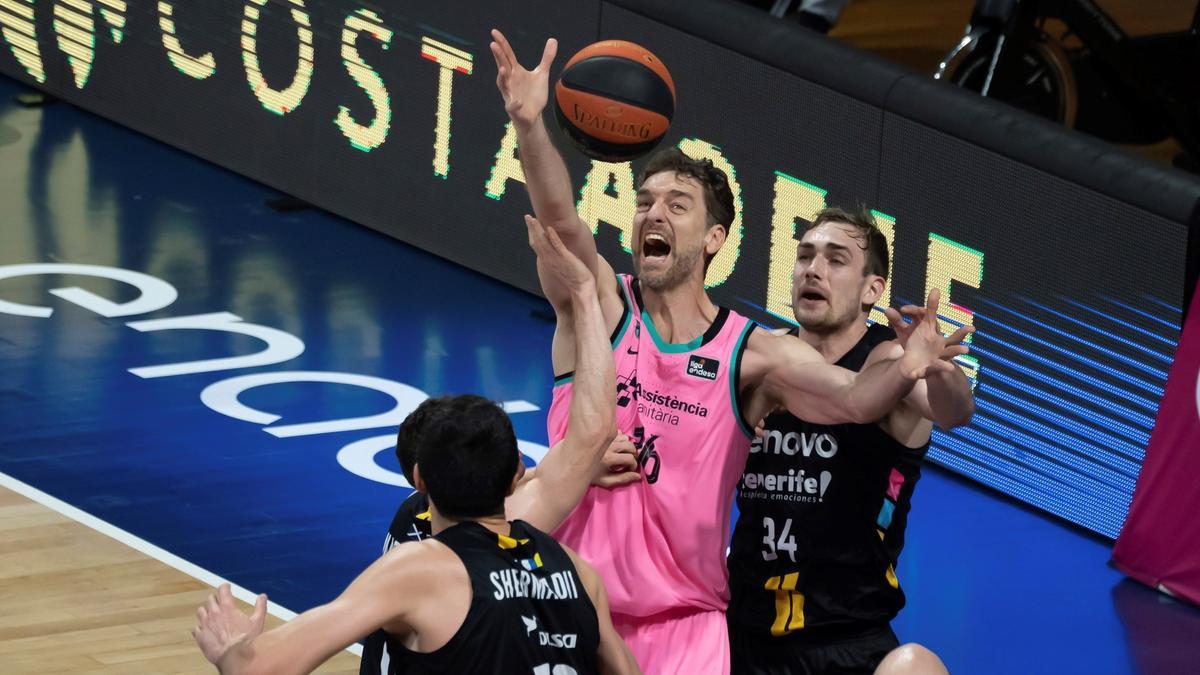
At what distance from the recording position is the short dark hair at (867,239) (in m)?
6.37

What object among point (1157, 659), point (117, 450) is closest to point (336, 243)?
point (117, 450)

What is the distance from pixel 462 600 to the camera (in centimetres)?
456

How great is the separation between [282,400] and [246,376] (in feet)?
1.17

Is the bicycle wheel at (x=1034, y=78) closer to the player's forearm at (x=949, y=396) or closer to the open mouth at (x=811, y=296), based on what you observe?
the open mouth at (x=811, y=296)

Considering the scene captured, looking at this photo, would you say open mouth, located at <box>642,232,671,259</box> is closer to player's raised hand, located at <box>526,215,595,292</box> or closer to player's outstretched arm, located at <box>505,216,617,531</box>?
player's raised hand, located at <box>526,215,595,292</box>

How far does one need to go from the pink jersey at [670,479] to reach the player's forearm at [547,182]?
37 cm

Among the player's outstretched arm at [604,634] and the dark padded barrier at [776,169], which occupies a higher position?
the dark padded barrier at [776,169]

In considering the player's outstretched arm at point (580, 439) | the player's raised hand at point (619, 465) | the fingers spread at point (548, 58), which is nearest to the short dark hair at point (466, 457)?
the player's outstretched arm at point (580, 439)

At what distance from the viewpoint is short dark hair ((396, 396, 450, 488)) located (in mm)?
4719

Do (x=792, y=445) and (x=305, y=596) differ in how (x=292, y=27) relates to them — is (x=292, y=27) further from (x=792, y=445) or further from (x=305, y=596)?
(x=792, y=445)

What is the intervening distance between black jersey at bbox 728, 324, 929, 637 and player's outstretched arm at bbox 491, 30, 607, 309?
0.85m

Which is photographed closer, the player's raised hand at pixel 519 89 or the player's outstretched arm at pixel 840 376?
the player's outstretched arm at pixel 840 376

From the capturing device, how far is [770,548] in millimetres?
6227

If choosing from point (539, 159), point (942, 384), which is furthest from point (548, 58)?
point (942, 384)
